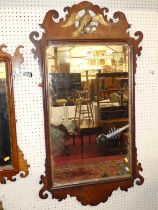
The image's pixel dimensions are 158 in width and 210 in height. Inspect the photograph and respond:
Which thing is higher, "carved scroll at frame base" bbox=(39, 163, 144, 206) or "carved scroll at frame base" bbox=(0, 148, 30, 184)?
"carved scroll at frame base" bbox=(0, 148, 30, 184)

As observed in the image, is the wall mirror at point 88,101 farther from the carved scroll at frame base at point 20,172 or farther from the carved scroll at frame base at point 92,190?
the carved scroll at frame base at point 20,172

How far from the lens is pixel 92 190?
1945mm

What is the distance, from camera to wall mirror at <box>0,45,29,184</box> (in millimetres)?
1699

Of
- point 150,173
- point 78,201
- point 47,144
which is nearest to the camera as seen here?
point 47,144

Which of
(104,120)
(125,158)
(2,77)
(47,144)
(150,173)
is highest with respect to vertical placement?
(2,77)

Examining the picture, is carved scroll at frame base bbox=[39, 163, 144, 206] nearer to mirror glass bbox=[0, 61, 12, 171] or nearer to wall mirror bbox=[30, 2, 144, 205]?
wall mirror bbox=[30, 2, 144, 205]

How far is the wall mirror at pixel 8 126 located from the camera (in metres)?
1.70

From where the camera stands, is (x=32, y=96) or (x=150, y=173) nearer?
(x=32, y=96)

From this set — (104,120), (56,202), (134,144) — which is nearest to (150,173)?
(134,144)

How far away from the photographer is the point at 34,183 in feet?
6.11

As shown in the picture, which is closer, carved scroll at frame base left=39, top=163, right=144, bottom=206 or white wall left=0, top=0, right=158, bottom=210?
white wall left=0, top=0, right=158, bottom=210

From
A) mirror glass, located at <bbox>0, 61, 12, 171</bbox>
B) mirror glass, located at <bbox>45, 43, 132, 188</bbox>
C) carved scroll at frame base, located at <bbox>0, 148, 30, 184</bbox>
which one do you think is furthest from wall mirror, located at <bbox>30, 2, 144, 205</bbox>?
mirror glass, located at <bbox>0, 61, 12, 171</bbox>

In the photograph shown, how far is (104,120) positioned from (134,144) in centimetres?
27

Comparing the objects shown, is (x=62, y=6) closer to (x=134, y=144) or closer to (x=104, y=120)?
(x=104, y=120)
